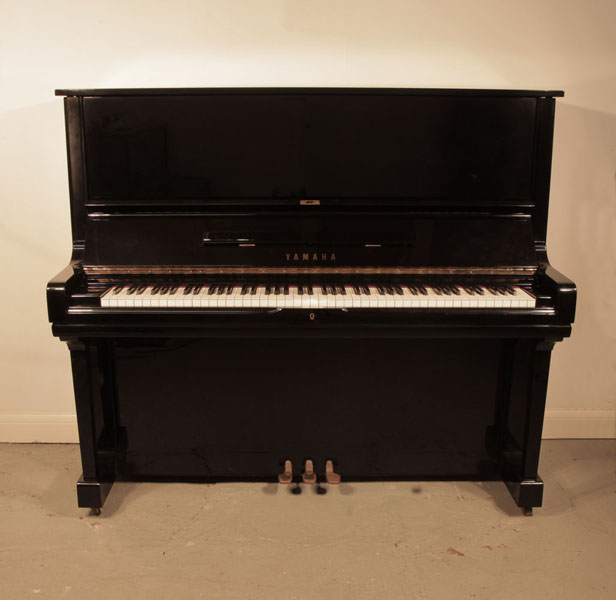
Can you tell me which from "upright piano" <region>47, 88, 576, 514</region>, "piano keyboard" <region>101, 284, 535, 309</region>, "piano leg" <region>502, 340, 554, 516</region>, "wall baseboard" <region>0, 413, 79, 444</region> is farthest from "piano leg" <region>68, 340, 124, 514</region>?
"piano leg" <region>502, 340, 554, 516</region>

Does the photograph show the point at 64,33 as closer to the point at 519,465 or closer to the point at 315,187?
the point at 315,187

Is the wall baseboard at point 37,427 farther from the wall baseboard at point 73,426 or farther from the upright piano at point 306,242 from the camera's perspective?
the upright piano at point 306,242

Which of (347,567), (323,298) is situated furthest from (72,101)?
(347,567)

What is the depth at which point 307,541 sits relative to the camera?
1.99 m

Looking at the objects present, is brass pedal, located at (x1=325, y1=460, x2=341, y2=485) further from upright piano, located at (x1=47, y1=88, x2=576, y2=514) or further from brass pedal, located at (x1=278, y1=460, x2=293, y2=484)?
brass pedal, located at (x1=278, y1=460, x2=293, y2=484)

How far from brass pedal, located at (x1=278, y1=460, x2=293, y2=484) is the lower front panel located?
0.08 metres

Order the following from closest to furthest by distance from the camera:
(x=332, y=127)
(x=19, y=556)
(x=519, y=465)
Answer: (x=19, y=556) → (x=332, y=127) → (x=519, y=465)

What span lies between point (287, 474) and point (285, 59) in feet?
5.42

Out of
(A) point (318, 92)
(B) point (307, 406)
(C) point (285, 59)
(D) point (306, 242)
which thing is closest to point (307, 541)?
(B) point (307, 406)

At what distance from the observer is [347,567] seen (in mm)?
1866

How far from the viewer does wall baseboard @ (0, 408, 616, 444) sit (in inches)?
104

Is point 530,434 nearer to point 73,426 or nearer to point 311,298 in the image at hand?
point 311,298

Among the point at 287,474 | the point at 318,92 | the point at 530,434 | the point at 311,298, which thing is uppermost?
the point at 318,92

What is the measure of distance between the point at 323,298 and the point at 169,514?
102 cm
